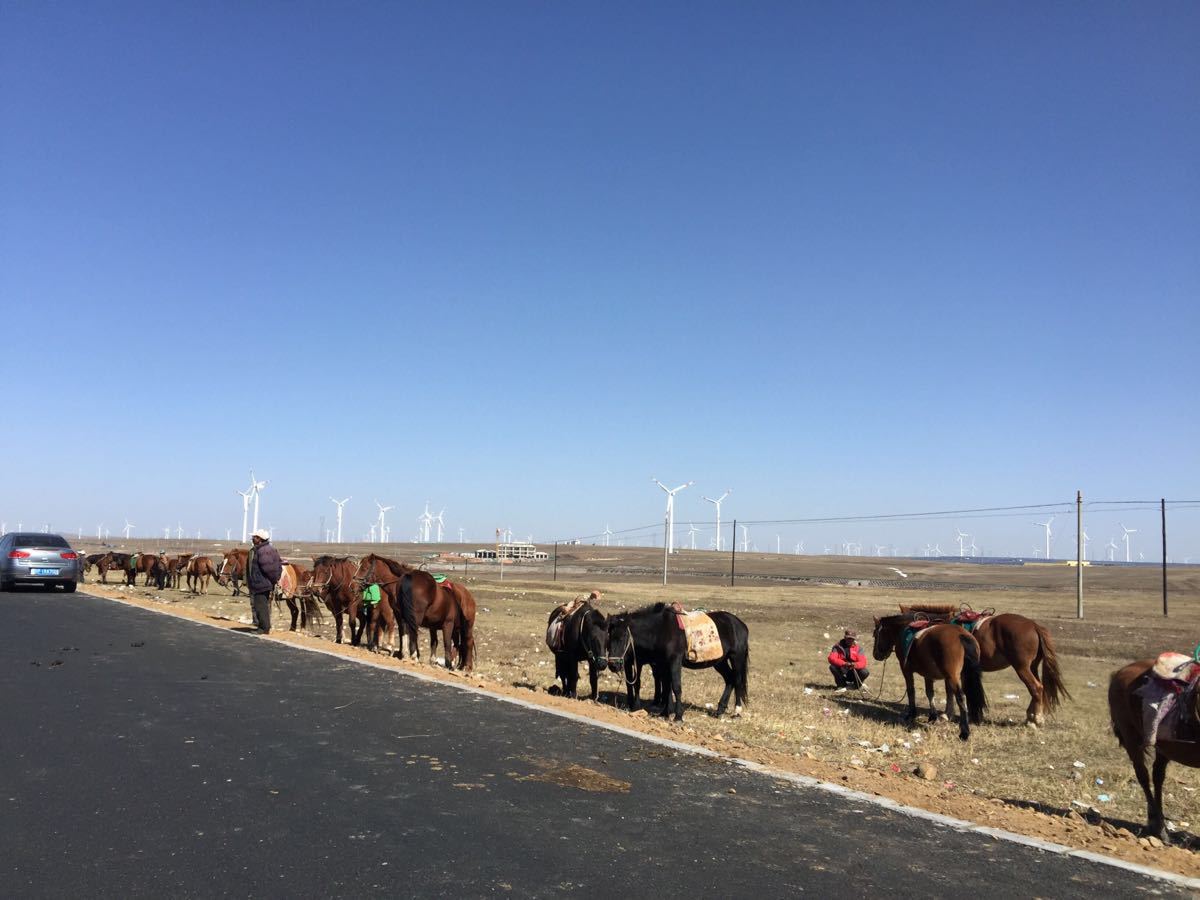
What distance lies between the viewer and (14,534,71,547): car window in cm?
2931

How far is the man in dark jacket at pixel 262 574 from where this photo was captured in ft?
55.8

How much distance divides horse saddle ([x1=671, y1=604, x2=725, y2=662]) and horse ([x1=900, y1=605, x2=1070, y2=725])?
4481 millimetres

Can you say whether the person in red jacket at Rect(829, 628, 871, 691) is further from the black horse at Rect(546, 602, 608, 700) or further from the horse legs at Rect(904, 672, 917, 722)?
the black horse at Rect(546, 602, 608, 700)

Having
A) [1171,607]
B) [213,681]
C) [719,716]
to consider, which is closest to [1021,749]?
[719,716]

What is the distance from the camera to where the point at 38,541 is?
29766 mm

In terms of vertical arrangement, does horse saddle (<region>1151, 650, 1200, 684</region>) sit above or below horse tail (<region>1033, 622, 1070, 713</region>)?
above

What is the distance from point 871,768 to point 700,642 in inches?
147

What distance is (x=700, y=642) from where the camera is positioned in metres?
12.2

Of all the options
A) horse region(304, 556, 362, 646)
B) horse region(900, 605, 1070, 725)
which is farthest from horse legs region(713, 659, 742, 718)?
horse region(304, 556, 362, 646)

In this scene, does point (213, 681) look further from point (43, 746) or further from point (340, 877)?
point (340, 877)

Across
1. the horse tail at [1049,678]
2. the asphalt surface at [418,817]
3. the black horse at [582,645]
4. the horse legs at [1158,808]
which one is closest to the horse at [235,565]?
the black horse at [582,645]

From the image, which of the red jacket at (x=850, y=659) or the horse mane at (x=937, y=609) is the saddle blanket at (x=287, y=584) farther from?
the horse mane at (x=937, y=609)

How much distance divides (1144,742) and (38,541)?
107 feet

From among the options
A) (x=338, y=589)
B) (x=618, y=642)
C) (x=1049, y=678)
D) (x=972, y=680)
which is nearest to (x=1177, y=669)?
(x=972, y=680)
